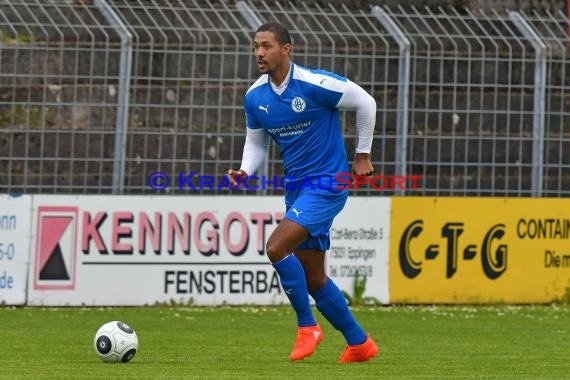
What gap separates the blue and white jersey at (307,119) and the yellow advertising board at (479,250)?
5881 millimetres

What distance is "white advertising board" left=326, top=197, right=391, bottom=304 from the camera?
1509 cm

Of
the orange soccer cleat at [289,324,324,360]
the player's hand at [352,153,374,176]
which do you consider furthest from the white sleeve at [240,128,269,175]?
the orange soccer cleat at [289,324,324,360]

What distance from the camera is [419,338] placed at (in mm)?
11797

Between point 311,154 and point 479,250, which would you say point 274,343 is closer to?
point 311,154

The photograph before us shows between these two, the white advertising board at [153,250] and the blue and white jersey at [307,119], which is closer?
the blue and white jersey at [307,119]

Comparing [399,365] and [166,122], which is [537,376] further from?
[166,122]

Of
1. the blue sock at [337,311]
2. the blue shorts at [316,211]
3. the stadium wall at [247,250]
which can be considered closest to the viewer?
the blue shorts at [316,211]

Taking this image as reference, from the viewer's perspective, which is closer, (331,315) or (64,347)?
(331,315)

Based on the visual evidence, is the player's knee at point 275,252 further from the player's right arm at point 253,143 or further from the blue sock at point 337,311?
the player's right arm at point 253,143

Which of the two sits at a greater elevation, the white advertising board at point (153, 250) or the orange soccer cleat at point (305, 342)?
the white advertising board at point (153, 250)

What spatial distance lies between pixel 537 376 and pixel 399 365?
1.03 metres

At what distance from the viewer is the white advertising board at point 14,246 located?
14.1 metres

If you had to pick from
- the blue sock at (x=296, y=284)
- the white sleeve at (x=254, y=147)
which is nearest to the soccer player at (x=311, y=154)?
the blue sock at (x=296, y=284)

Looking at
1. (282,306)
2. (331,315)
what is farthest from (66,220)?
(331,315)
